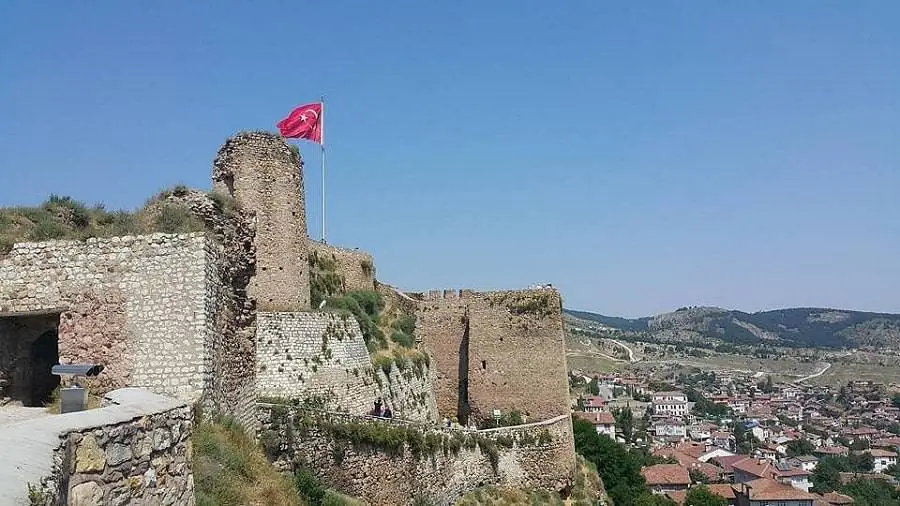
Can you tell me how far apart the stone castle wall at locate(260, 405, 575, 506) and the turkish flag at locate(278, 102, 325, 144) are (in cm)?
1311

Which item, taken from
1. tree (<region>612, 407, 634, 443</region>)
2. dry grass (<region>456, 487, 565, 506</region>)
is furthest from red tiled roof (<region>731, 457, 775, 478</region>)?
dry grass (<region>456, 487, 565, 506</region>)

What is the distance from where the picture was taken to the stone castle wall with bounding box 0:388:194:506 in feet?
12.7

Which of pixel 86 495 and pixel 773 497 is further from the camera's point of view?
pixel 773 497

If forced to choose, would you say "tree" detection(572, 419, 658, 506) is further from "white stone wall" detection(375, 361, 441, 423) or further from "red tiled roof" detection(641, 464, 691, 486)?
"red tiled roof" detection(641, 464, 691, 486)

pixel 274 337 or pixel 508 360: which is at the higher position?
pixel 274 337

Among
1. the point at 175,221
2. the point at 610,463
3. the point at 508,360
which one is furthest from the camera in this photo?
the point at 610,463

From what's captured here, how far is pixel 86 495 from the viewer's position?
14.6 feet

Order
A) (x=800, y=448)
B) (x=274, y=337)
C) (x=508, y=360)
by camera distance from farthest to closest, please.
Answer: (x=800, y=448) < (x=508, y=360) < (x=274, y=337)

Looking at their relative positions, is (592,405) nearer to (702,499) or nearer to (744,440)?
(744,440)

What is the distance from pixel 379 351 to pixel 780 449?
141 m

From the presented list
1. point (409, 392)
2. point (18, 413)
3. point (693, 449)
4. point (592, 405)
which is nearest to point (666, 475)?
point (693, 449)

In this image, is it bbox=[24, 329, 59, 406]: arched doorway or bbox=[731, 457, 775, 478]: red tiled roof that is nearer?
bbox=[24, 329, 59, 406]: arched doorway

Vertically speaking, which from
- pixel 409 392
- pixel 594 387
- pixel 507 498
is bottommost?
pixel 594 387

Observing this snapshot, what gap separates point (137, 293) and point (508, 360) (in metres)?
20.9
